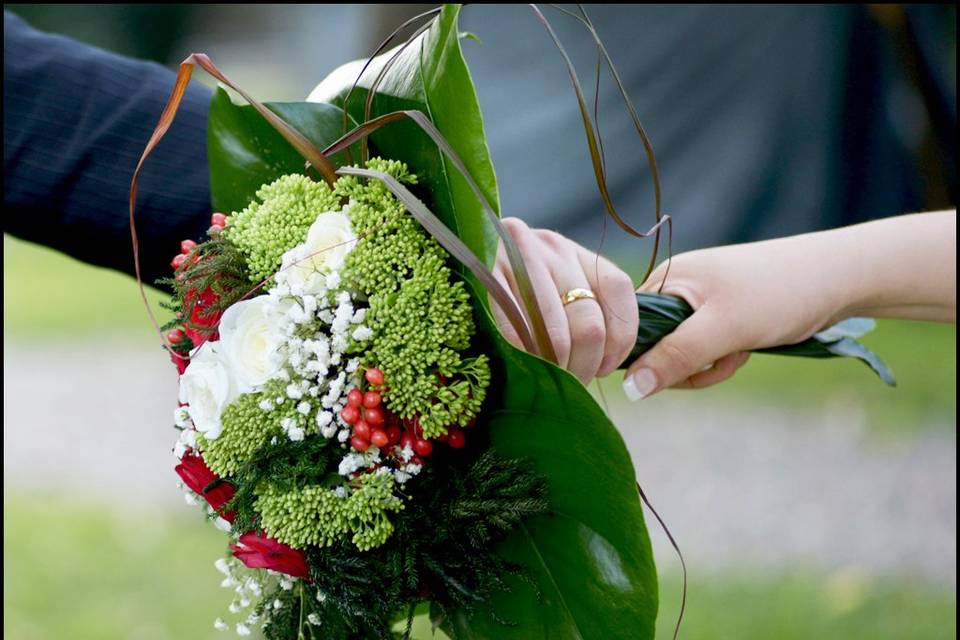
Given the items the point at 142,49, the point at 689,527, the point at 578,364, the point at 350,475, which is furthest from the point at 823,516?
the point at 142,49

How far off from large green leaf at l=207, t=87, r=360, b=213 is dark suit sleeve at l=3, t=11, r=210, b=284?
0.49m

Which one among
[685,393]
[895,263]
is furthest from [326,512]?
[685,393]

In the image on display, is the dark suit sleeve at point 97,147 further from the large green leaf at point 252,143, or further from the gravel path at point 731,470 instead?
the gravel path at point 731,470

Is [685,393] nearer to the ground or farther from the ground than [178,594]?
nearer to the ground

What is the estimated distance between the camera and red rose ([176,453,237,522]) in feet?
3.05

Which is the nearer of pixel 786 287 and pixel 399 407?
pixel 399 407

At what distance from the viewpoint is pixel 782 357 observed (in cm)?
509

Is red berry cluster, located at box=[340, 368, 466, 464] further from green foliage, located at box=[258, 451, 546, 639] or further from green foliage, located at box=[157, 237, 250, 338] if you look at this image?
green foliage, located at box=[157, 237, 250, 338]

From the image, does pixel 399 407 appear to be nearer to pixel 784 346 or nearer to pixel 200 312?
pixel 200 312

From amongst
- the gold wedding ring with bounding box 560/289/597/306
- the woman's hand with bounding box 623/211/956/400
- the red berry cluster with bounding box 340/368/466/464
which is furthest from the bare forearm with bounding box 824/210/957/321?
the red berry cluster with bounding box 340/368/466/464

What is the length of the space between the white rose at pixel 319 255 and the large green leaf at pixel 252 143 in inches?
5.2

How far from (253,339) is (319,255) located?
95 mm

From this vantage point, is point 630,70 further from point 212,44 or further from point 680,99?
point 212,44

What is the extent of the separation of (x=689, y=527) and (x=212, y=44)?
4737 millimetres
